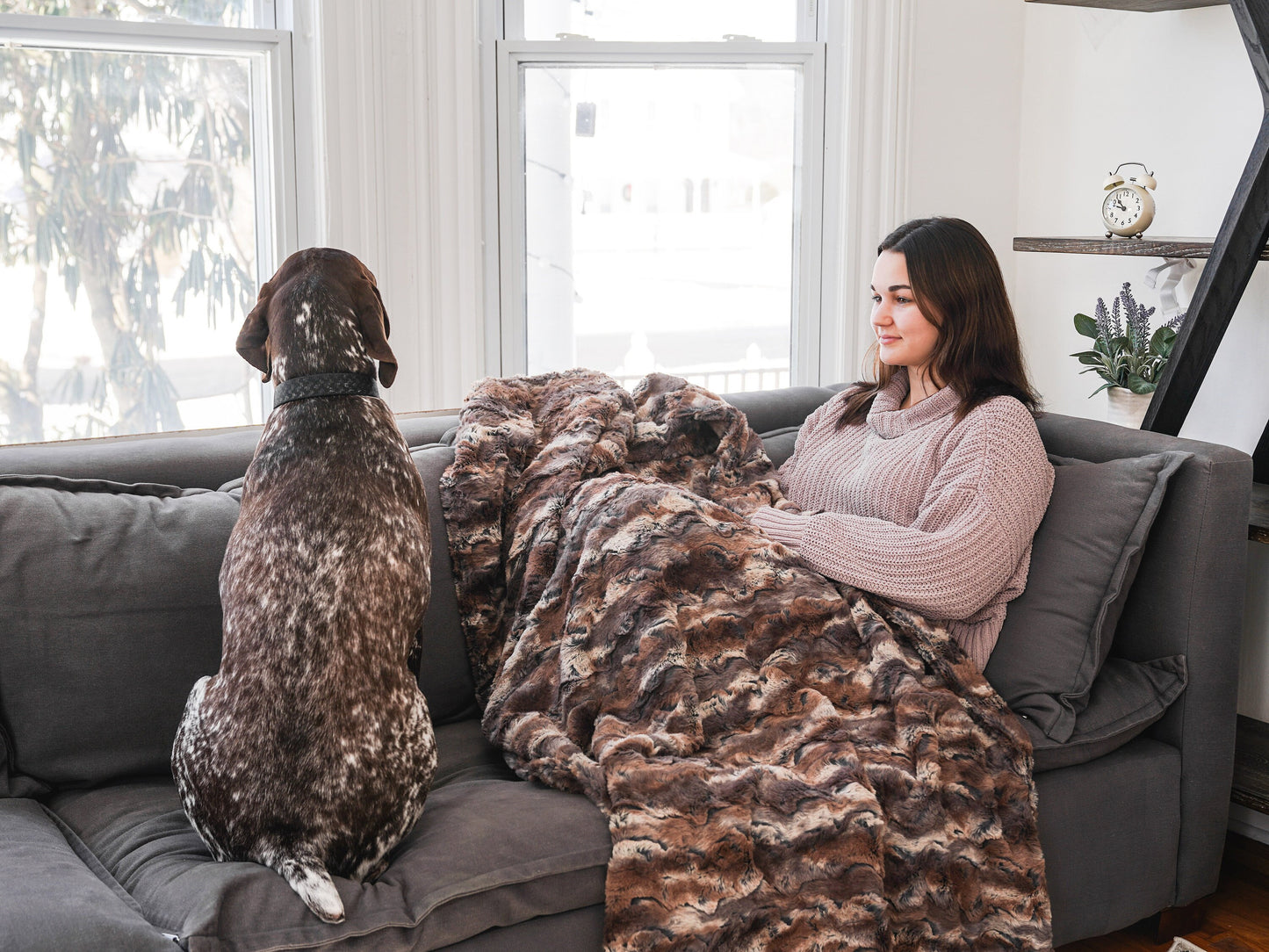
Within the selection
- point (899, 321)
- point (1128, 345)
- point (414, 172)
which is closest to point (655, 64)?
point (414, 172)

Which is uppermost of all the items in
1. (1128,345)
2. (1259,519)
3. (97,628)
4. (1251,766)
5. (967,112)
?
(967,112)

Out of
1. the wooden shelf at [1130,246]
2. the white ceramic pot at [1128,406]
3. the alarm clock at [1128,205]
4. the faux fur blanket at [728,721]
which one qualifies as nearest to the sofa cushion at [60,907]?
the faux fur blanket at [728,721]

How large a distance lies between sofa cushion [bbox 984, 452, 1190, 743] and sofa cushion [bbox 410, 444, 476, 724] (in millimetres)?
1004

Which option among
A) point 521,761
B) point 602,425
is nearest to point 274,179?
point 602,425

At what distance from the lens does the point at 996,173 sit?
11.7 feet

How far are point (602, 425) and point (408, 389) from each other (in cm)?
101

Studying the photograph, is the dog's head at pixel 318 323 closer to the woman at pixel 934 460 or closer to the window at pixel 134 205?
the woman at pixel 934 460

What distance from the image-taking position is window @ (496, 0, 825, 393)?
326cm

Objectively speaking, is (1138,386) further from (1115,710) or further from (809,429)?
(1115,710)

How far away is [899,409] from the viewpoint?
7.88ft

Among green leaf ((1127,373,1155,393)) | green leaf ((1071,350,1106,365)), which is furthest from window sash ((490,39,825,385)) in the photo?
green leaf ((1127,373,1155,393))

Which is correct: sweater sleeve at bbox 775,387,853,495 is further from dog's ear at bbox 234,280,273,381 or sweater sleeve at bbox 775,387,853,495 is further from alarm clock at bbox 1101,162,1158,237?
dog's ear at bbox 234,280,273,381

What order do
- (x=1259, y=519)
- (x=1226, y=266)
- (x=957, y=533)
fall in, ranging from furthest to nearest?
(x=1226, y=266)
(x=1259, y=519)
(x=957, y=533)

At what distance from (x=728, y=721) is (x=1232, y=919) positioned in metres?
1.26
